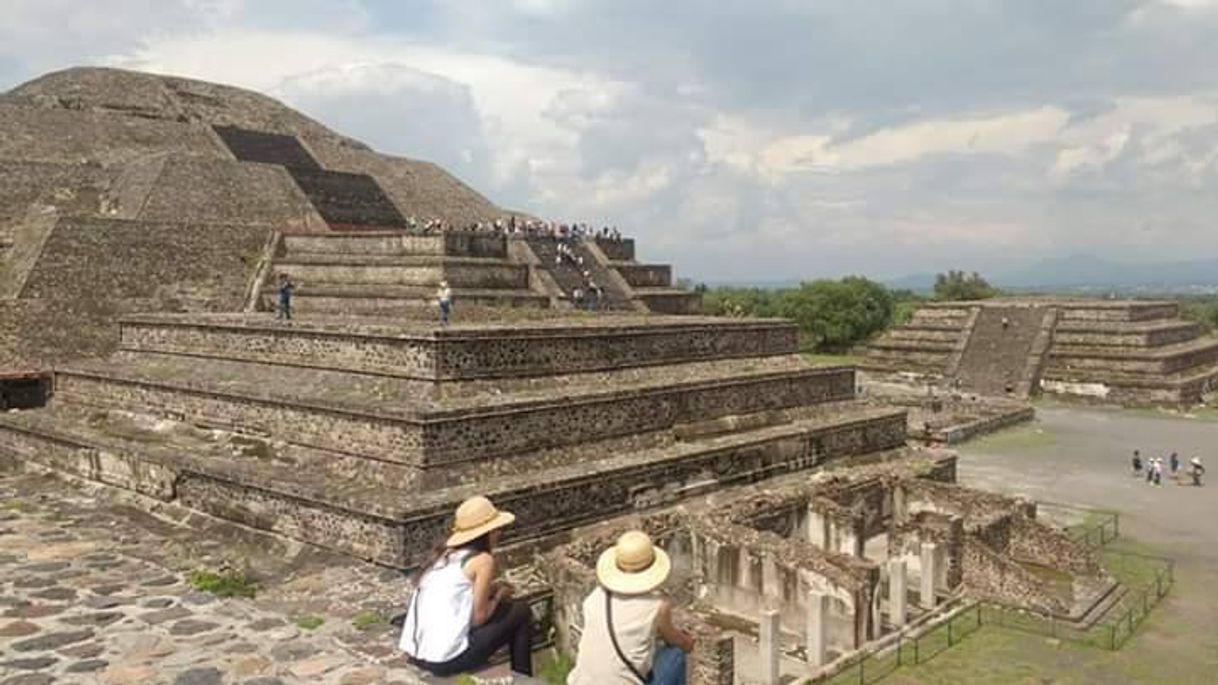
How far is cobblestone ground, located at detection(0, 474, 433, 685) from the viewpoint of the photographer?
19.8ft

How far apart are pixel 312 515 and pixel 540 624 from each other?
2.58 metres

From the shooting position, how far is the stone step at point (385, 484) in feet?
28.8

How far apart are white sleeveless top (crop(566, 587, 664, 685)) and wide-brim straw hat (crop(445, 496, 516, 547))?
35.8 inches

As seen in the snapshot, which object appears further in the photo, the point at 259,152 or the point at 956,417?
the point at 259,152

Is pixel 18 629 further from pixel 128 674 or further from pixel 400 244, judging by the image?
pixel 400 244

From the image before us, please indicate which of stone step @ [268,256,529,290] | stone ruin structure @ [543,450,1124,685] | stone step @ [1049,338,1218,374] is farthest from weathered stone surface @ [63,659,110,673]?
stone step @ [1049,338,1218,374]

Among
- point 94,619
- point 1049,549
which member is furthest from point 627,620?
point 1049,549

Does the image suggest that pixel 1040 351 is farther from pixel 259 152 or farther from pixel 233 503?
pixel 233 503

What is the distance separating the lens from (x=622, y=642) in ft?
13.8

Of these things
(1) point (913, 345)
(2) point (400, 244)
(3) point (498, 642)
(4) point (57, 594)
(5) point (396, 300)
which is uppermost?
(2) point (400, 244)

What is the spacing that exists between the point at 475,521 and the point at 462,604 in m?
0.42

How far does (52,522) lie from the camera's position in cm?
998

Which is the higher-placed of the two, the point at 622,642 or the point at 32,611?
the point at 622,642

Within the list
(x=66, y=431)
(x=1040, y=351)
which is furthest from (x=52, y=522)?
(x=1040, y=351)
